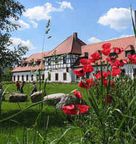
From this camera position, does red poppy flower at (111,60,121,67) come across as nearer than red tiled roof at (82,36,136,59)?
Yes

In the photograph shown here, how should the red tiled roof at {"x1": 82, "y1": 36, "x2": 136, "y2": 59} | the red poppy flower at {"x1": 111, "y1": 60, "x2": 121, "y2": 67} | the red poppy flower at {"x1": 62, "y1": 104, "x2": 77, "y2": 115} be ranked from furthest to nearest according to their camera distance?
the red tiled roof at {"x1": 82, "y1": 36, "x2": 136, "y2": 59} < the red poppy flower at {"x1": 111, "y1": 60, "x2": 121, "y2": 67} < the red poppy flower at {"x1": 62, "y1": 104, "x2": 77, "y2": 115}

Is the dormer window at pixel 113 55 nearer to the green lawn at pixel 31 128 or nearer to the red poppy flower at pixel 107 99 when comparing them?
the green lawn at pixel 31 128

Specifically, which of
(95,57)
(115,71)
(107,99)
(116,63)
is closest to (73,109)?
(107,99)

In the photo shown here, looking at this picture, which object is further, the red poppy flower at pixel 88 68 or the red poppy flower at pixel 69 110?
the red poppy flower at pixel 88 68

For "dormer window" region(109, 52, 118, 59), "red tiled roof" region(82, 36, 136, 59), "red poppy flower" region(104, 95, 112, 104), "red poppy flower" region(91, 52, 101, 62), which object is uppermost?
"red tiled roof" region(82, 36, 136, 59)

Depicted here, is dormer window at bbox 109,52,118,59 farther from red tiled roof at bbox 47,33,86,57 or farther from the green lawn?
red tiled roof at bbox 47,33,86,57

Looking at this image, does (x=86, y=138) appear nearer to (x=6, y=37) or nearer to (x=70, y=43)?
(x=6, y=37)

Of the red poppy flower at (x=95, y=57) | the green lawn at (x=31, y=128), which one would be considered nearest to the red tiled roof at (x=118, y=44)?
the green lawn at (x=31, y=128)

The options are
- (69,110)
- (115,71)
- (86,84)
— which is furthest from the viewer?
(115,71)

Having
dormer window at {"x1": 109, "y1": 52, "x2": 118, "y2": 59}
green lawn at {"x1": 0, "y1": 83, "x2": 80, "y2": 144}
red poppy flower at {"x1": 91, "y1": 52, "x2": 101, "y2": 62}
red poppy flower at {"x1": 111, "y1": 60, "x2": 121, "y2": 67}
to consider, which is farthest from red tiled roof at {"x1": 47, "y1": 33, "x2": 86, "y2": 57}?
red poppy flower at {"x1": 91, "y1": 52, "x2": 101, "y2": 62}

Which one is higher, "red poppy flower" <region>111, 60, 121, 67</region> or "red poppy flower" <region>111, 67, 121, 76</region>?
"red poppy flower" <region>111, 60, 121, 67</region>

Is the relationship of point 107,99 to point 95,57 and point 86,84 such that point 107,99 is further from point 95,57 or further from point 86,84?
point 95,57

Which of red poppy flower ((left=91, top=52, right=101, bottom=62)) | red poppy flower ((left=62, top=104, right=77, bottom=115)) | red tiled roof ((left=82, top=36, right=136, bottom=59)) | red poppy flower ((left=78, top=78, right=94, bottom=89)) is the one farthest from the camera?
red tiled roof ((left=82, top=36, right=136, bottom=59))

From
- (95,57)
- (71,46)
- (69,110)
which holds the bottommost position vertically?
(69,110)
